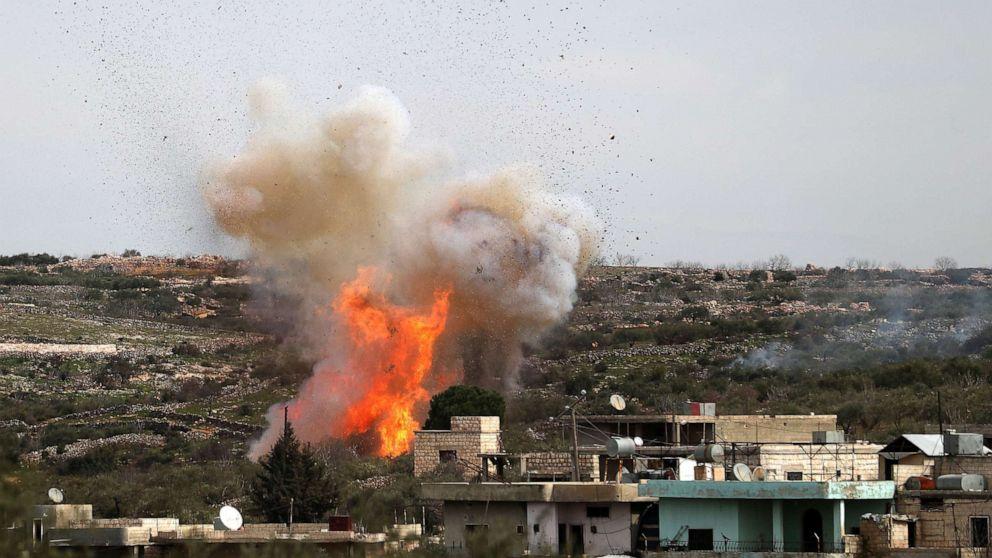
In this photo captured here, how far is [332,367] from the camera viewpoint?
81.6m

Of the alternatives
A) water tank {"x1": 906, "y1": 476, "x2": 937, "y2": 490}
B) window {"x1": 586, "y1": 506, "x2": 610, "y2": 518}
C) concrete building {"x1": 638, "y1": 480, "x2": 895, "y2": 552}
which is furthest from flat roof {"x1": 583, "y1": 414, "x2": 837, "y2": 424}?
concrete building {"x1": 638, "y1": 480, "x2": 895, "y2": 552}

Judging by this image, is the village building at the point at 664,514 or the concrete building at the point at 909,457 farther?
the concrete building at the point at 909,457

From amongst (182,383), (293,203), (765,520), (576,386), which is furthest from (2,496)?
(182,383)

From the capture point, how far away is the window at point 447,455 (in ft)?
221

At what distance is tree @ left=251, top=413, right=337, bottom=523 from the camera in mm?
59188

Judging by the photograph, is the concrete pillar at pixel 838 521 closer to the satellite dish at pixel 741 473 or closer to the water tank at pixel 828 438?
the satellite dish at pixel 741 473

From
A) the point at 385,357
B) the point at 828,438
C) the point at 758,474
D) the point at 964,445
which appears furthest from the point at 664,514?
the point at 385,357

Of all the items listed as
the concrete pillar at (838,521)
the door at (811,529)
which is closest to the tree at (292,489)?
the door at (811,529)

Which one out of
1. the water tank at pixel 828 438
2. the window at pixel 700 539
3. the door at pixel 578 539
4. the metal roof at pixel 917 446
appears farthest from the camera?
the water tank at pixel 828 438

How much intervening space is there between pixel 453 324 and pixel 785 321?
109 ft

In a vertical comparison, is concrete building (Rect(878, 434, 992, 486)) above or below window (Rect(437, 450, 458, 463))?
below

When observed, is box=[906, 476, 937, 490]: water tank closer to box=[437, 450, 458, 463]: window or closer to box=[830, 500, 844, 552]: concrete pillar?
box=[830, 500, 844, 552]: concrete pillar

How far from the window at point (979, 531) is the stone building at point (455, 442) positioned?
1246 inches

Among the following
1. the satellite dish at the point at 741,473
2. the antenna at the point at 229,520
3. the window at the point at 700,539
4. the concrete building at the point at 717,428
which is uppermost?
the concrete building at the point at 717,428
